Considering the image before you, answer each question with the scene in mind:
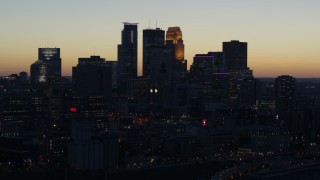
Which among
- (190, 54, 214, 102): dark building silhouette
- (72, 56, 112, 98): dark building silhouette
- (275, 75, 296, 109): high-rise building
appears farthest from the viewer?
(190, 54, 214, 102): dark building silhouette

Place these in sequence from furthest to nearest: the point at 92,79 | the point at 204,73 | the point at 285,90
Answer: the point at 204,73 → the point at 285,90 → the point at 92,79

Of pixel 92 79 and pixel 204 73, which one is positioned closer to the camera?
pixel 92 79

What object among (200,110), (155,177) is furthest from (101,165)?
(200,110)

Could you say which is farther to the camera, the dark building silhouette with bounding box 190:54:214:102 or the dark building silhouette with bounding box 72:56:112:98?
the dark building silhouette with bounding box 190:54:214:102

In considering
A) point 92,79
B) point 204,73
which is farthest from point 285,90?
point 92,79

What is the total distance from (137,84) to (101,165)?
82999 millimetres

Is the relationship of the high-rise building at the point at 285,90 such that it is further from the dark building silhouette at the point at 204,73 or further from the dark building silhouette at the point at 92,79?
the dark building silhouette at the point at 92,79

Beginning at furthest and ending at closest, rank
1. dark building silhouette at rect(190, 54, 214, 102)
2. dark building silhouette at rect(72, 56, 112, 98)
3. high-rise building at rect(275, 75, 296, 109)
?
dark building silhouette at rect(190, 54, 214, 102), high-rise building at rect(275, 75, 296, 109), dark building silhouette at rect(72, 56, 112, 98)

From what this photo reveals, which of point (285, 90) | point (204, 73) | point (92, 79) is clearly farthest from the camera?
point (204, 73)

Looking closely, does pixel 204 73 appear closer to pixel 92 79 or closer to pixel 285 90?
pixel 285 90

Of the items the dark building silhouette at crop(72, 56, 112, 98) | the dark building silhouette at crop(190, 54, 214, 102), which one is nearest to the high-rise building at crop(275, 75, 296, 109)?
the dark building silhouette at crop(190, 54, 214, 102)

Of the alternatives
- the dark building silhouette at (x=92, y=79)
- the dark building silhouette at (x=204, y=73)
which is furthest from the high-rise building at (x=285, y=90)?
the dark building silhouette at (x=92, y=79)

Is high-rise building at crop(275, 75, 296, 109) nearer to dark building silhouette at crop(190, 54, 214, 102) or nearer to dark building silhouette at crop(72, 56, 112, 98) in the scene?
dark building silhouette at crop(190, 54, 214, 102)

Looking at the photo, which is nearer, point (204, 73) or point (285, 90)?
point (285, 90)
